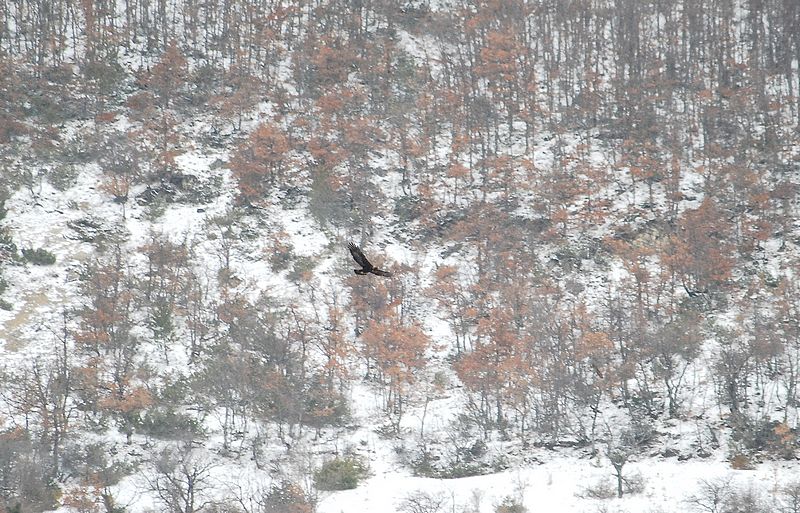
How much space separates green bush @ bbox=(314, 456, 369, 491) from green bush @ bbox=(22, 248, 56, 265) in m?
12.9

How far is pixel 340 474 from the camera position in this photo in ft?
98.7

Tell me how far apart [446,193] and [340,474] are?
16.4m

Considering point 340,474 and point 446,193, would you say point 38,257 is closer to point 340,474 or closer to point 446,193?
point 340,474

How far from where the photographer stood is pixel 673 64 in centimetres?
4950

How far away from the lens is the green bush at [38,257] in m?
35.9

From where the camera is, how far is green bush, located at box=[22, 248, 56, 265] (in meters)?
35.9

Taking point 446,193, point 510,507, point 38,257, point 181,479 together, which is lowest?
point 510,507

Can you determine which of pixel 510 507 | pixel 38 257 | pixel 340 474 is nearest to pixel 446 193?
pixel 340 474

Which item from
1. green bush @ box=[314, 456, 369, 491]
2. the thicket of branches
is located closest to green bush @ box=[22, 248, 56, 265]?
the thicket of branches

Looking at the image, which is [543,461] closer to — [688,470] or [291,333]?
[688,470]

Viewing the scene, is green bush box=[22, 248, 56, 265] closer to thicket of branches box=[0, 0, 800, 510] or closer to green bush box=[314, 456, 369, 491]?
thicket of branches box=[0, 0, 800, 510]

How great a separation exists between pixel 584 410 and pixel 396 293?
8.33 metres

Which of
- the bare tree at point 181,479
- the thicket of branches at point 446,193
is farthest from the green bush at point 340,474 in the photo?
the bare tree at point 181,479

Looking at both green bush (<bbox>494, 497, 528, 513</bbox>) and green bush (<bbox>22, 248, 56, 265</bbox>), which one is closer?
green bush (<bbox>494, 497, 528, 513</bbox>)
